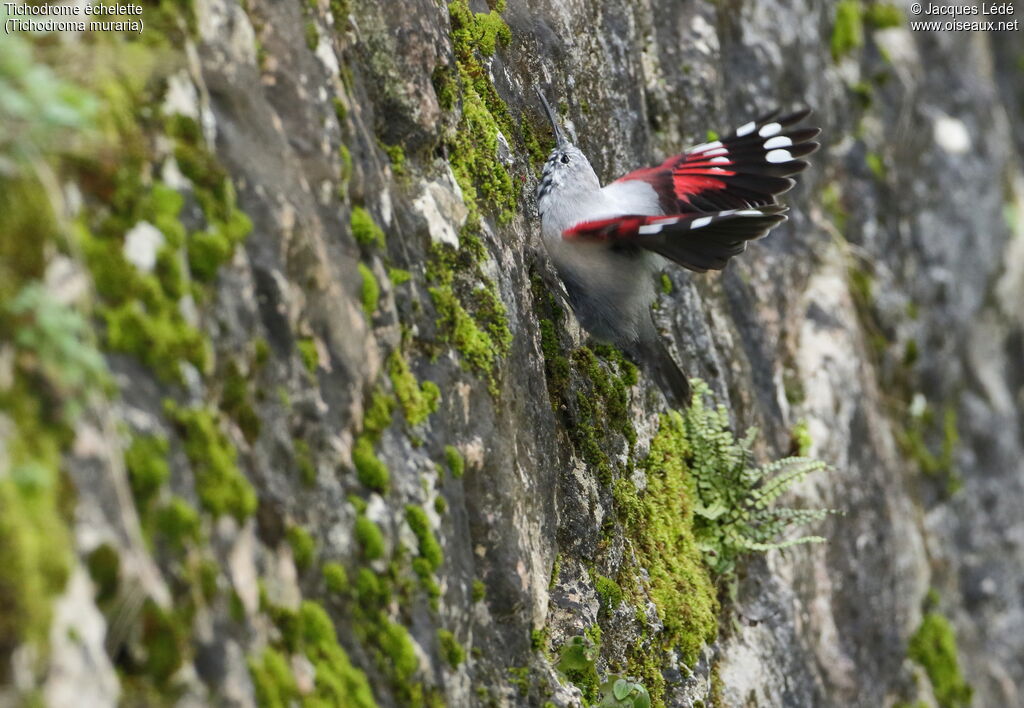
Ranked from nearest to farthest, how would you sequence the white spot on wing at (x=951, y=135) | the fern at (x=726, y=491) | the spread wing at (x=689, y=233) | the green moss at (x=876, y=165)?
the spread wing at (x=689, y=233) < the fern at (x=726, y=491) < the green moss at (x=876, y=165) < the white spot on wing at (x=951, y=135)

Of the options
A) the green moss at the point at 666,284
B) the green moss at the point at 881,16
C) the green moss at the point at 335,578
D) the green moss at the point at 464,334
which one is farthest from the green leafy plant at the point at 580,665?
the green moss at the point at 881,16

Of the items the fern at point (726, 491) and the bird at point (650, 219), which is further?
the fern at point (726, 491)

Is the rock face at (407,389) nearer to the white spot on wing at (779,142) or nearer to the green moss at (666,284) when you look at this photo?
the green moss at (666,284)

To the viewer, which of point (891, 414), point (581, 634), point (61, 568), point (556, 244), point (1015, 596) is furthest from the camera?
point (1015, 596)

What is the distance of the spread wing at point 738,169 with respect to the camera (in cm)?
580

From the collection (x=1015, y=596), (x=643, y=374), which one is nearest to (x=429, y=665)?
(x=643, y=374)

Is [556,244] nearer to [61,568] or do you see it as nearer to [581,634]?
[581,634]

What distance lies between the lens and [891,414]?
9.52 meters

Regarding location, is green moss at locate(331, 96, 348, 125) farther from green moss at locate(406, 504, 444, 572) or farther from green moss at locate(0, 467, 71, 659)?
green moss at locate(0, 467, 71, 659)

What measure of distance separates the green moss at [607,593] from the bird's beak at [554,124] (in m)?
2.14

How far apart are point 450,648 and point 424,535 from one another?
0.42 meters

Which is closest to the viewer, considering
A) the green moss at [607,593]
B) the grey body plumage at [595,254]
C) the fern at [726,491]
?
the green moss at [607,593]

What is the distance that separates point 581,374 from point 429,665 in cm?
216

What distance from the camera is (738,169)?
5.96 meters
